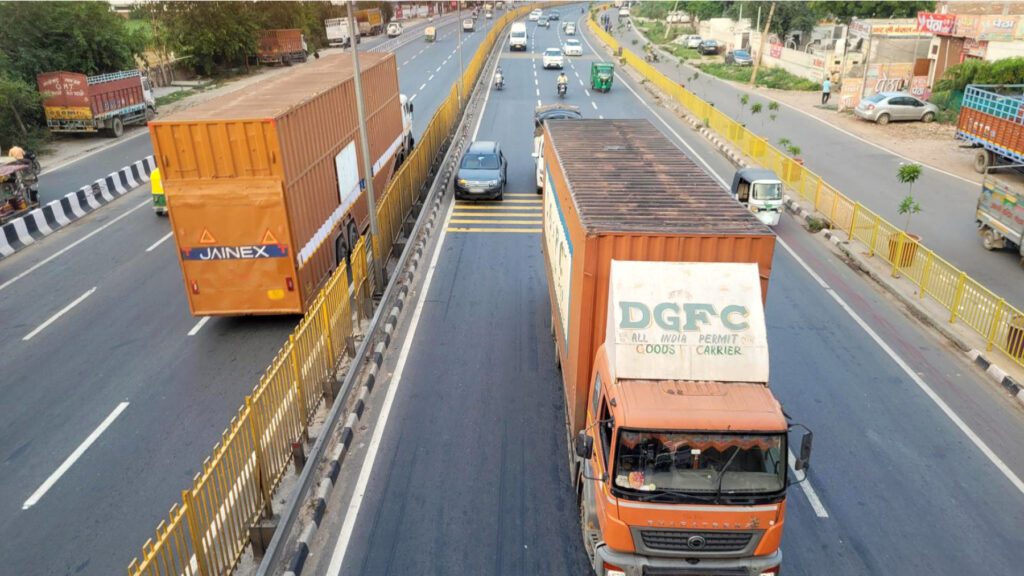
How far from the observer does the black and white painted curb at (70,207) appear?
58.7ft

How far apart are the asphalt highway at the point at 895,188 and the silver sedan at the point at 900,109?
222 centimetres

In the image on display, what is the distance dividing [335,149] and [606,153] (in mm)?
6623

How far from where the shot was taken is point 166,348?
12.4 metres

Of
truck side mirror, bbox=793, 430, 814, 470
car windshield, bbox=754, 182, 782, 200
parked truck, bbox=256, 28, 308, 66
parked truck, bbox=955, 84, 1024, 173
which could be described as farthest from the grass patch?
truck side mirror, bbox=793, 430, 814, 470

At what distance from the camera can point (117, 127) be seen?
3094 cm

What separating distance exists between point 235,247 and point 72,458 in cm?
425

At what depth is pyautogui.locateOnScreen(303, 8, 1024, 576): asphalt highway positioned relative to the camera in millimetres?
7828

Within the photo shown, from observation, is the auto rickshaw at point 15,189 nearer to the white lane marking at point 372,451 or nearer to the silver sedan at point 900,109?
the white lane marking at point 372,451

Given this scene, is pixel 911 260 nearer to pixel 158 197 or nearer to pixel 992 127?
pixel 992 127

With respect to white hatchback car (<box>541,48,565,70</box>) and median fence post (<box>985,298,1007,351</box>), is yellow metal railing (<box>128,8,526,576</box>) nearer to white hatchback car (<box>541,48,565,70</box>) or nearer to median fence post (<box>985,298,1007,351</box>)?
median fence post (<box>985,298,1007,351</box>)

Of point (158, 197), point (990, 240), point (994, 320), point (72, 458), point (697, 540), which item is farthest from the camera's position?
point (158, 197)

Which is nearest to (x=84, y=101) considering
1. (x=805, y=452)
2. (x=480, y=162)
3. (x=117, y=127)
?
(x=117, y=127)

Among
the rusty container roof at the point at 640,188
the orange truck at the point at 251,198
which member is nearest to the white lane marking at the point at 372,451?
the orange truck at the point at 251,198

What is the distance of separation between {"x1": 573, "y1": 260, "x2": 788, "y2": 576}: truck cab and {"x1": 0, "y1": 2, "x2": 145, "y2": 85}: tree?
111 ft
